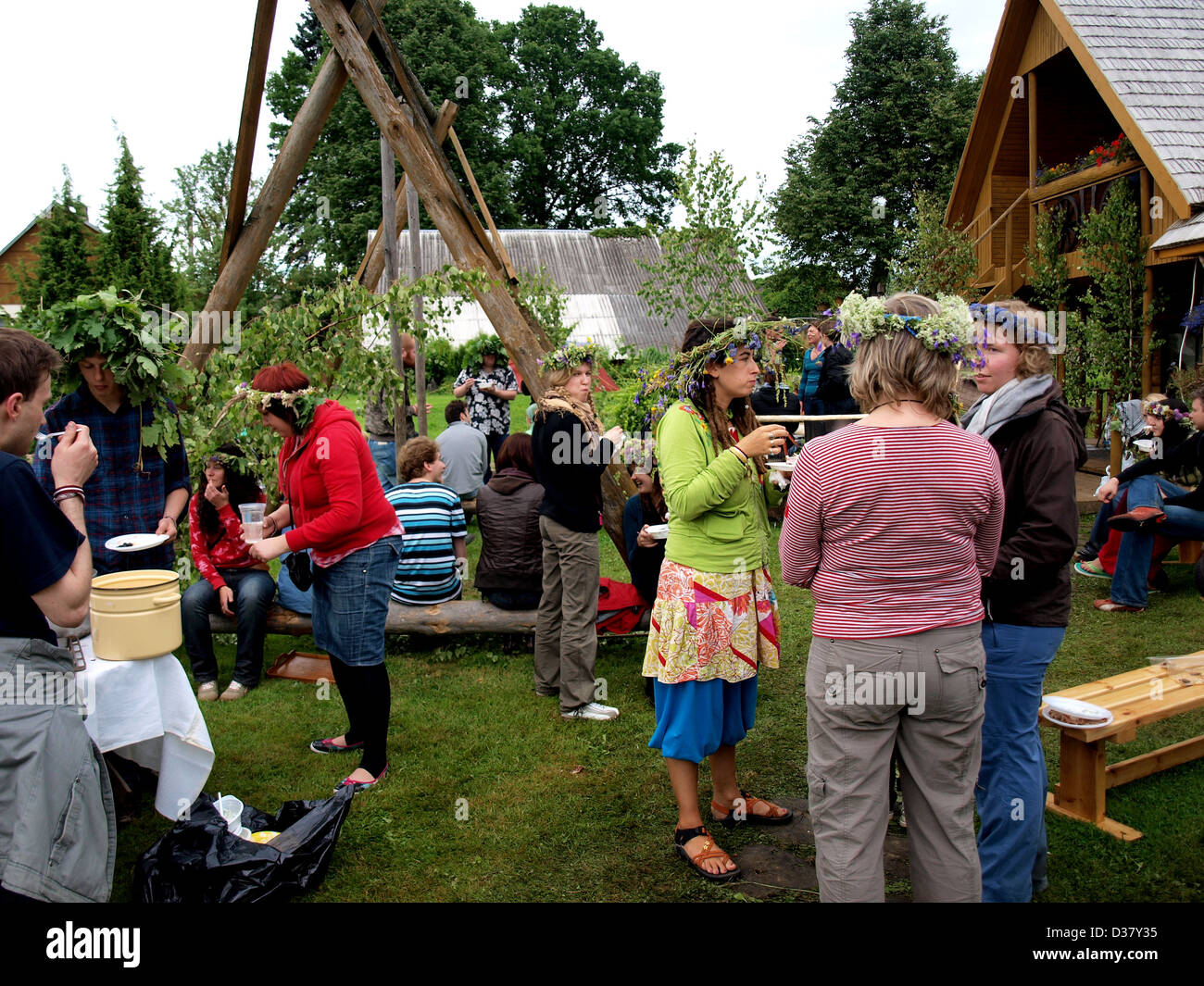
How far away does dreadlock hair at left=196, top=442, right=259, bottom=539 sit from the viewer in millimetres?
5711

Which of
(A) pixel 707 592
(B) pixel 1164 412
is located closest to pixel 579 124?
(B) pixel 1164 412

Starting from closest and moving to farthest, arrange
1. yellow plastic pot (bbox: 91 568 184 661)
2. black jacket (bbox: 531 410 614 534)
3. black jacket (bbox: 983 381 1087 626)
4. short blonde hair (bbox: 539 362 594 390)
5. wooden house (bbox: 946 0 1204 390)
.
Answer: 1. black jacket (bbox: 983 381 1087 626)
2. yellow plastic pot (bbox: 91 568 184 661)
3. black jacket (bbox: 531 410 614 534)
4. short blonde hair (bbox: 539 362 594 390)
5. wooden house (bbox: 946 0 1204 390)

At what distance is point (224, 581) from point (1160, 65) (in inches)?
513

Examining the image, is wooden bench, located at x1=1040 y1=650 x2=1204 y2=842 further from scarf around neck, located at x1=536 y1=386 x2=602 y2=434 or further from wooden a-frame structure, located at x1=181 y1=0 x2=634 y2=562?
wooden a-frame structure, located at x1=181 y1=0 x2=634 y2=562

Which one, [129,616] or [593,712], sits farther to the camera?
[593,712]

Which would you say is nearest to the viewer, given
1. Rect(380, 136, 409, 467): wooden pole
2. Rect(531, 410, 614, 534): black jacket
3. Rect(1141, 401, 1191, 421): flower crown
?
Rect(531, 410, 614, 534): black jacket

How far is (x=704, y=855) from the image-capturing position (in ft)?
11.3

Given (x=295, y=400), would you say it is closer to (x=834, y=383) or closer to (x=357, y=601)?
(x=357, y=601)

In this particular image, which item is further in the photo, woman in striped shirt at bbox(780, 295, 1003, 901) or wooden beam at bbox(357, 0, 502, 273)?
wooden beam at bbox(357, 0, 502, 273)

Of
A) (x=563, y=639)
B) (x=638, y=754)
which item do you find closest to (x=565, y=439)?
(x=563, y=639)

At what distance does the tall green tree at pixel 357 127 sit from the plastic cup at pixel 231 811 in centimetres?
3002

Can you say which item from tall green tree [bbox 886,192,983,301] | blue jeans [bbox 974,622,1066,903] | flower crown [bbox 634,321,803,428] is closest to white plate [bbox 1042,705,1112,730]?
blue jeans [bbox 974,622,1066,903]

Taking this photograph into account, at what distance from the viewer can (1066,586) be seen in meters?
2.89

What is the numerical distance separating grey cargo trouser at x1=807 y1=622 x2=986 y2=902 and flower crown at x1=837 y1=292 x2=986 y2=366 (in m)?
0.77
